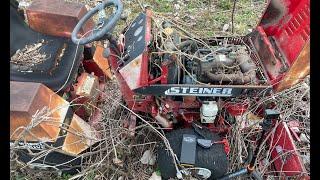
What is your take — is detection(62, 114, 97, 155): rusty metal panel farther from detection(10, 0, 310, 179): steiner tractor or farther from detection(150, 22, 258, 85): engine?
detection(150, 22, 258, 85): engine

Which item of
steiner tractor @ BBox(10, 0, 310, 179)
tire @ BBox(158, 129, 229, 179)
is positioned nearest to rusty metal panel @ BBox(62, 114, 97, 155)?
steiner tractor @ BBox(10, 0, 310, 179)

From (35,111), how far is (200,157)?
1.31 meters

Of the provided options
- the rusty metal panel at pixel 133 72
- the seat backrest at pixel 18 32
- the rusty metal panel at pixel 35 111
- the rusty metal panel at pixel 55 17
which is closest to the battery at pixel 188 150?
the rusty metal panel at pixel 133 72

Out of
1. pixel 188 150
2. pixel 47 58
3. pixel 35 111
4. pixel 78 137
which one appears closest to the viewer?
pixel 35 111

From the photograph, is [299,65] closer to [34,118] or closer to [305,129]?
[305,129]

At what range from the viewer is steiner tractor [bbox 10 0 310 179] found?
2.76 meters

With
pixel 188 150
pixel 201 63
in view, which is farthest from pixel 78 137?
pixel 201 63

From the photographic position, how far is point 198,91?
2787mm

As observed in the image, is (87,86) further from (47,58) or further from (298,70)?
(298,70)

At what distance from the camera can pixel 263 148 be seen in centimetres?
327

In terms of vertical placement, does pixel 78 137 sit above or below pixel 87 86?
below

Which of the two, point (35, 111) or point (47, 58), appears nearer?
point (35, 111)

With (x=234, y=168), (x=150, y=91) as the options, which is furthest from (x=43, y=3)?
(x=234, y=168)
